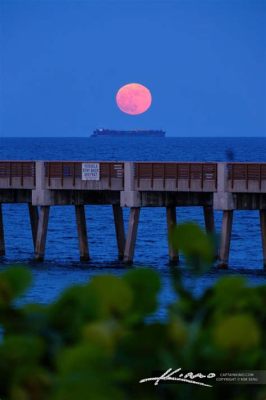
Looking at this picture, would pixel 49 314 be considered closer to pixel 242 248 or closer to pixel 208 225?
pixel 208 225

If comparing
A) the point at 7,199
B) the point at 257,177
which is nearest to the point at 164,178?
the point at 257,177

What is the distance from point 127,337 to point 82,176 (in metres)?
40.7

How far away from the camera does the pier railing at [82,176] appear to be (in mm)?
45562

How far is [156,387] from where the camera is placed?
541 centimetres

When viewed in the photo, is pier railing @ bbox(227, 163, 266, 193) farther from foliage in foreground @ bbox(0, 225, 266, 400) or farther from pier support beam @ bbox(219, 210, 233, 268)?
foliage in foreground @ bbox(0, 225, 266, 400)

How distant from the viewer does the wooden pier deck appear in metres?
43.0

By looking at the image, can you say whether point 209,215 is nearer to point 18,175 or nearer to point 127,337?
point 18,175

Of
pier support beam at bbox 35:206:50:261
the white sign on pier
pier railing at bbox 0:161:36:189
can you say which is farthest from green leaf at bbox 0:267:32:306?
pier railing at bbox 0:161:36:189

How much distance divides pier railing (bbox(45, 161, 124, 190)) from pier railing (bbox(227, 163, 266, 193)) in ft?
13.7

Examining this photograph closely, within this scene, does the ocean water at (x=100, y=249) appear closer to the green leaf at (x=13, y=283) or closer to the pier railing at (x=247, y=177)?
the green leaf at (x=13, y=283)

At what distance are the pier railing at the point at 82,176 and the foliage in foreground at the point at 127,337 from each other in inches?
1565

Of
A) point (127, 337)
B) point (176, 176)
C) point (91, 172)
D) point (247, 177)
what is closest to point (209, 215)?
point (176, 176)

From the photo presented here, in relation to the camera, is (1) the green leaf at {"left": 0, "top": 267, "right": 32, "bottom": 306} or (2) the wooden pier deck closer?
(1) the green leaf at {"left": 0, "top": 267, "right": 32, "bottom": 306}

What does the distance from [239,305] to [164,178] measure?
129 ft
